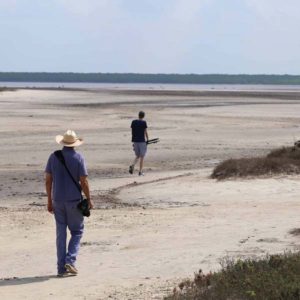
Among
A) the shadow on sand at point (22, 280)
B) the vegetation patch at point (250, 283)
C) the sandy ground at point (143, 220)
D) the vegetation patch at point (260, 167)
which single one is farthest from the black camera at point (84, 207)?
the vegetation patch at point (260, 167)

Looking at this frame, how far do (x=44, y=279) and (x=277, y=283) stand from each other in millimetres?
3201

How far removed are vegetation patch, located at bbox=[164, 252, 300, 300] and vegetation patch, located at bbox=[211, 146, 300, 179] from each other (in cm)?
908

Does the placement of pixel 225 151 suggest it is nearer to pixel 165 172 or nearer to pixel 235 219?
pixel 165 172

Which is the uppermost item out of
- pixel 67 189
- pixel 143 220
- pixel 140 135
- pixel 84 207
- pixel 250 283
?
pixel 67 189

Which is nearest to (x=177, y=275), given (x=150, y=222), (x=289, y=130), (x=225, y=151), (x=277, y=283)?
(x=277, y=283)

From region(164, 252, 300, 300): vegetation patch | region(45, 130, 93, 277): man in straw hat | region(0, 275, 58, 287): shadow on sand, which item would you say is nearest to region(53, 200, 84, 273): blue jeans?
region(45, 130, 93, 277): man in straw hat

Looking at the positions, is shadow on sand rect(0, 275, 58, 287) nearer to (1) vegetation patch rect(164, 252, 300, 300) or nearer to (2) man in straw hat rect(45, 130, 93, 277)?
(2) man in straw hat rect(45, 130, 93, 277)

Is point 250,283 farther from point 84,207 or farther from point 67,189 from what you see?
point 67,189

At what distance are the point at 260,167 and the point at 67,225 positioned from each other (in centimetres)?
845

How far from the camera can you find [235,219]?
13.4 m

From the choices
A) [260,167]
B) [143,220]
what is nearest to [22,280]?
[143,220]

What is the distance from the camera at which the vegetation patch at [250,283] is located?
744 cm

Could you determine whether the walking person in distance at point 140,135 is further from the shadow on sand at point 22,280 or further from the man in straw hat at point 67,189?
the shadow on sand at point 22,280

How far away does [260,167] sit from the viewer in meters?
18.1
